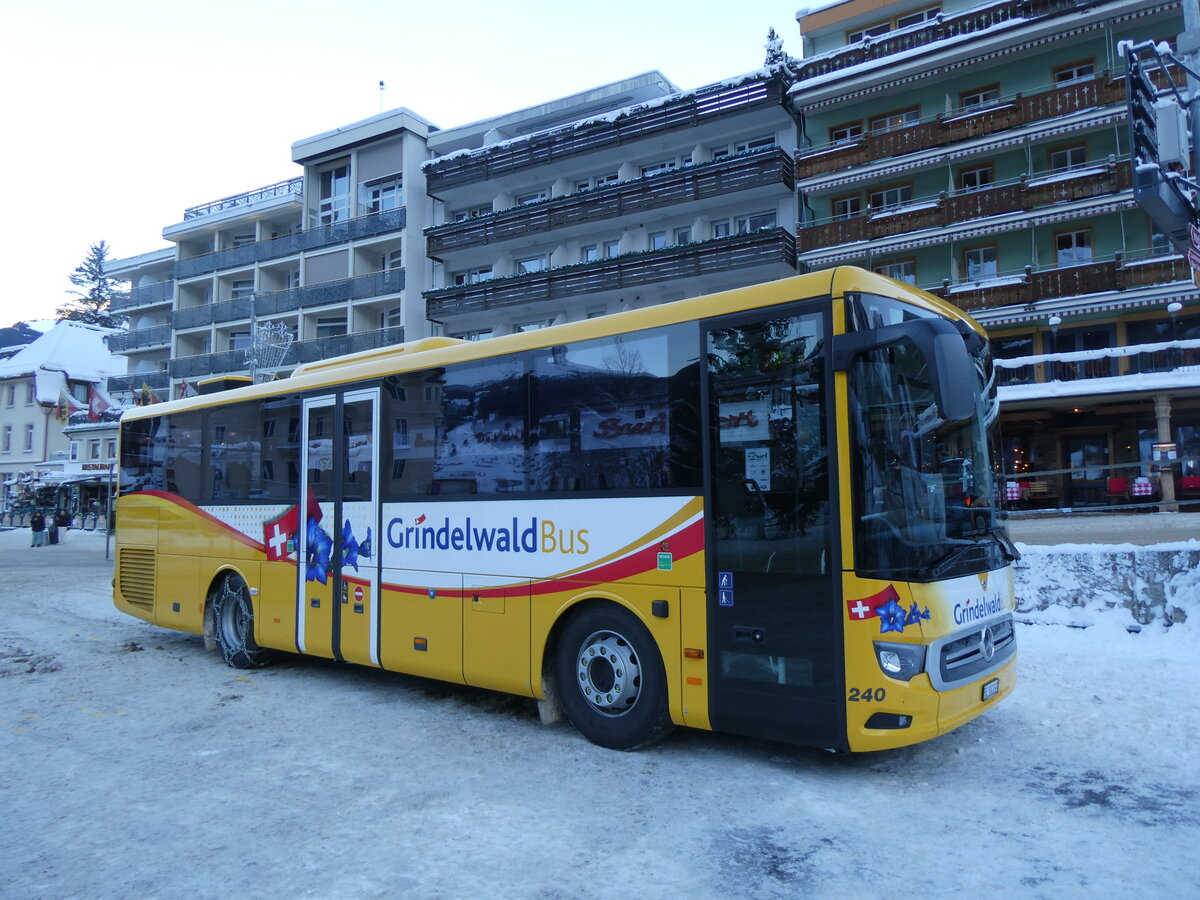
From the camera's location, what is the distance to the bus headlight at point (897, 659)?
16.1 feet

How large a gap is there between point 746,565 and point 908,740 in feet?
4.60

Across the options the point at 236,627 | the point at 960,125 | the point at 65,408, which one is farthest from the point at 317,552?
the point at 65,408

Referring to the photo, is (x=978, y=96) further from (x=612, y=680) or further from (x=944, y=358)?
(x=612, y=680)

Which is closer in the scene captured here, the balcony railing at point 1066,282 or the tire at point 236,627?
the tire at point 236,627

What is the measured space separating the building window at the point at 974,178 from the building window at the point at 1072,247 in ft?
9.52

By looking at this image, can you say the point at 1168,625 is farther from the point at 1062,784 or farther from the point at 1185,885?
the point at 1185,885

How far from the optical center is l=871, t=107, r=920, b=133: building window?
27.9 metres

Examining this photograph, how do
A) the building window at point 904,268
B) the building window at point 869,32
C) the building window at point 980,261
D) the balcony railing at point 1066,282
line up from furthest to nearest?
the building window at point 869,32
the building window at point 904,268
the building window at point 980,261
the balcony railing at point 1066,282

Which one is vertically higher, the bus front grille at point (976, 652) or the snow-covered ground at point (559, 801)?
the bus front grille at point (976, 652)

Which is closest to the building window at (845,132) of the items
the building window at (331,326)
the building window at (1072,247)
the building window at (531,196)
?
the building window at (1072,247)

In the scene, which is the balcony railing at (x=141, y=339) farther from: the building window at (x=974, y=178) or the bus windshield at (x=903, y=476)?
the bus windshield at (x=903, y=476)

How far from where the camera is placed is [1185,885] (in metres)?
3.80

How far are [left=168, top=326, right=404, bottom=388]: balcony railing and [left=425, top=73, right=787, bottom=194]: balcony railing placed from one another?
22.3ft

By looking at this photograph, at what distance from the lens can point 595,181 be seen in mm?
33000
